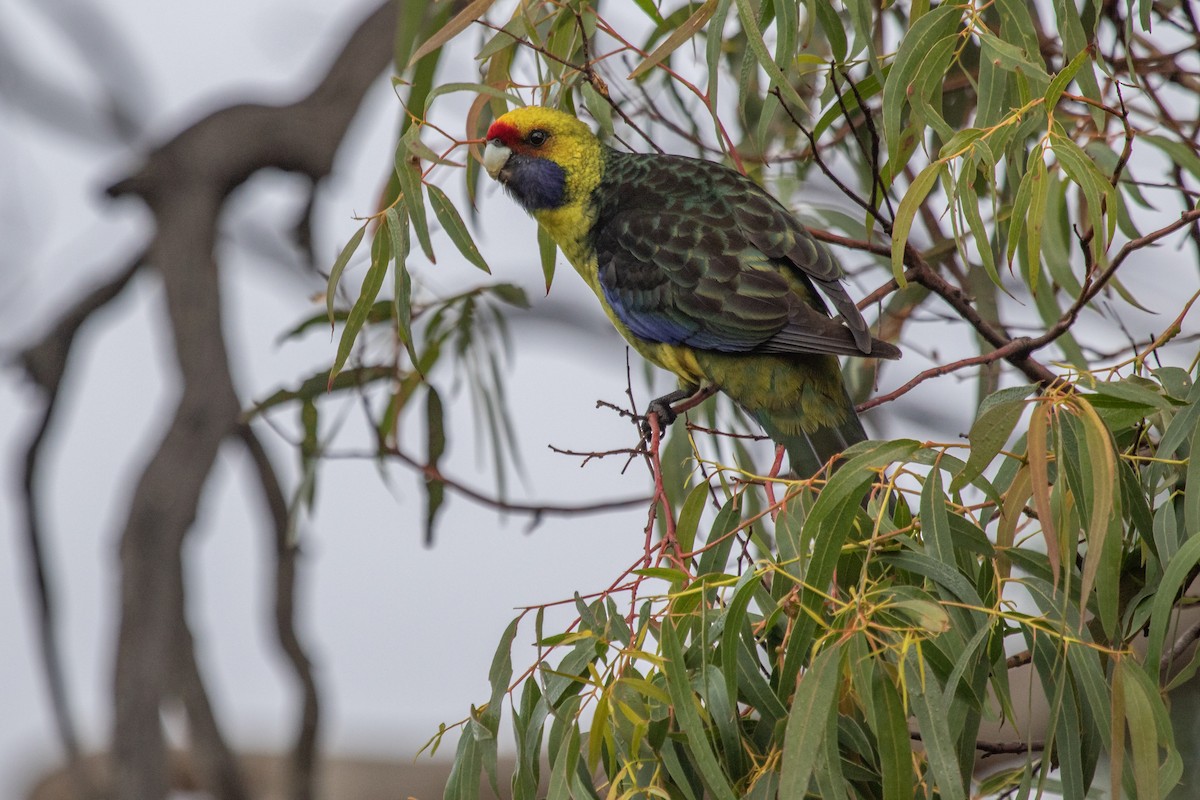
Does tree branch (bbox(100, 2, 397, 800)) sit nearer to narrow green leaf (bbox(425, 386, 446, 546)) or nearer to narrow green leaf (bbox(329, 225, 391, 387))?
narrow green leaf (bbox(425, 386, 446, 546))

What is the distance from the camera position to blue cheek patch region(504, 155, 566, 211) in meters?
1.70

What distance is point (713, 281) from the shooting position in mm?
1511

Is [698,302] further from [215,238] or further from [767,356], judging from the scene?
[215,238]

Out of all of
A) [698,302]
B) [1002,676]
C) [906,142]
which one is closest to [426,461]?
[698,302]

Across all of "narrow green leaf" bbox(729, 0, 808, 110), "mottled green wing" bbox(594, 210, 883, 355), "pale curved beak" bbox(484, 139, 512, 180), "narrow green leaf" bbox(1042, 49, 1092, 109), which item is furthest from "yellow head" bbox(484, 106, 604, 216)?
"narrow green leaf" bbox(1042, 49, 1092, 109)

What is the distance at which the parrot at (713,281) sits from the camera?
147 cm

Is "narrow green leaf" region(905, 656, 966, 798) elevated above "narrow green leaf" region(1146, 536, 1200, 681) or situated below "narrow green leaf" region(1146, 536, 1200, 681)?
below

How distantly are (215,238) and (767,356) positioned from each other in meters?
1.40

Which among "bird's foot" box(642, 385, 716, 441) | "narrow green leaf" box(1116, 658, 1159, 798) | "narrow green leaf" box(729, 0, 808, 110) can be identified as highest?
"narrow green leaf" box(729, 0, 808, 110)

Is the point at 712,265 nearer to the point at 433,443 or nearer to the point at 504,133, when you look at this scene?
the point at 504,133

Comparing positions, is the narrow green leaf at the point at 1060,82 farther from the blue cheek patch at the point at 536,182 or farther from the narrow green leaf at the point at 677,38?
the blue cheek patch at the point at 536,182

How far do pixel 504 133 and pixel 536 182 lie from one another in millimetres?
85

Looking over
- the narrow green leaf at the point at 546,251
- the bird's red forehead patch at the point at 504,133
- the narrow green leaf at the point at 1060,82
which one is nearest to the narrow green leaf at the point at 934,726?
the narrow green leaf at the point at 1060,82

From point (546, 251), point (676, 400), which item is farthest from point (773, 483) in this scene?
point (546, 251)
